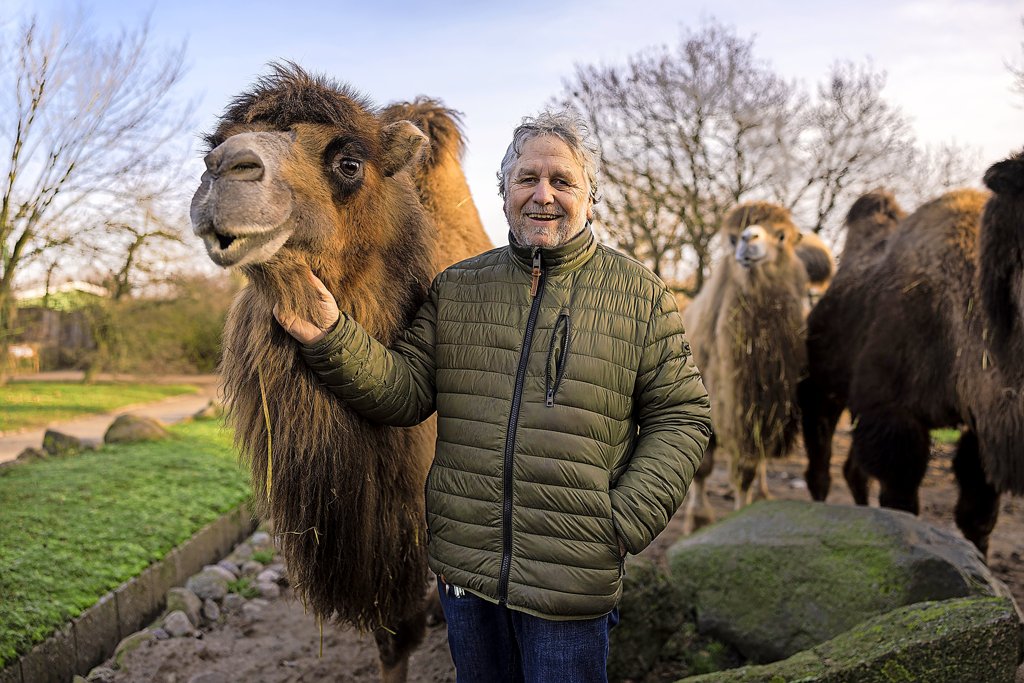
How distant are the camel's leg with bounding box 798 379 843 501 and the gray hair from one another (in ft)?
15.2

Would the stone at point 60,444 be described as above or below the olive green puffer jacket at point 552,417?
below

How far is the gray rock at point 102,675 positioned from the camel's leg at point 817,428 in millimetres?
5246

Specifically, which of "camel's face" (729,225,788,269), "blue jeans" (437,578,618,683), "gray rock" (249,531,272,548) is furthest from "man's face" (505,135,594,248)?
"gray rock" (249,531,272,548)

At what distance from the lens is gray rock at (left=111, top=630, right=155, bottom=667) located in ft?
13.4

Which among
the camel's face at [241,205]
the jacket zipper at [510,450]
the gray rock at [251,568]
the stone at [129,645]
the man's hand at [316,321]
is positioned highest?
the camel's face at [241,205]

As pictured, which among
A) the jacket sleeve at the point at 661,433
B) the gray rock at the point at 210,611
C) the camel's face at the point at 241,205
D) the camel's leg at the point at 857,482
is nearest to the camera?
the camel's face at the point at 241,205

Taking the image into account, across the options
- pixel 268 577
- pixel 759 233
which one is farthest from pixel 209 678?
pixel 759 233

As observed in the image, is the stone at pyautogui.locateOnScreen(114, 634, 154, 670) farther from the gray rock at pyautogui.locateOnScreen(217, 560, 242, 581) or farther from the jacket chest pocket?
the jacket chest pocket

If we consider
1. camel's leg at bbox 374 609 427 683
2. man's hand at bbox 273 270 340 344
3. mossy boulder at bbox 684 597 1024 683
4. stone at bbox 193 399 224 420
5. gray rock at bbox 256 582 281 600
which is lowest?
gray rock at bbox 256 582 281 600

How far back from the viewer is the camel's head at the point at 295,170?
208cm

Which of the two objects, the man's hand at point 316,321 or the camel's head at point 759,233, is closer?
the man's hand at point 316,321

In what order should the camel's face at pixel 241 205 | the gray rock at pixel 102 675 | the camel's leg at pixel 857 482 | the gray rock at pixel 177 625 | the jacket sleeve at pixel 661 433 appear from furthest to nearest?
the camel's leg at pixel 857 482 → the gray rock at pixel 177 625 → the gray rock at pixel 102 675 → the jacket sleeve at pixel 661 433 → the camel's face at pixel 241 205

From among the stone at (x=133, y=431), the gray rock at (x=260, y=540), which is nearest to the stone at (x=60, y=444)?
the stone at (x=133, y=431)

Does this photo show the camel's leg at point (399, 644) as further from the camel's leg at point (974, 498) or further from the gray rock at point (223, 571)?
the camel's leg at point (974, 498)
